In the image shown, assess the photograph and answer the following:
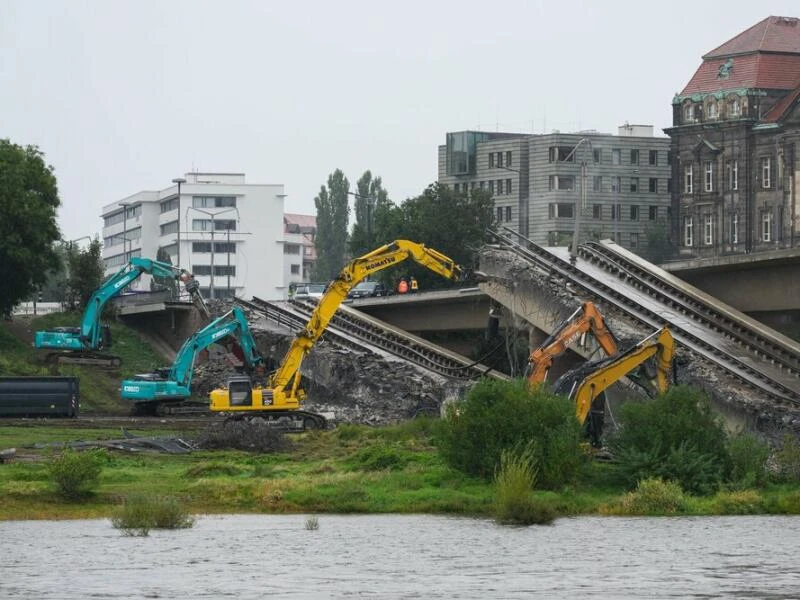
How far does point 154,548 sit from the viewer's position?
167ft

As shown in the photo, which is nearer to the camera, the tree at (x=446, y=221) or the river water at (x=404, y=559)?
the river water at (x=404, y=559)

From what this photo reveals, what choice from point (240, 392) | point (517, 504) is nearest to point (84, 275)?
point (240, 392)

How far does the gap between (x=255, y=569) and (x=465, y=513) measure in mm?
14315

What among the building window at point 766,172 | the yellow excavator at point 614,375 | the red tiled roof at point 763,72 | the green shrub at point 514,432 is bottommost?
the green shrub at point 514,432

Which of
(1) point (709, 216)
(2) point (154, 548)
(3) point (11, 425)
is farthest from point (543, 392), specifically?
(1) point (709, 216)

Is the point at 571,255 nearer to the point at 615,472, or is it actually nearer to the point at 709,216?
the point at 615,472

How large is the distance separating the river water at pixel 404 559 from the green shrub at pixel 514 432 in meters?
3.85

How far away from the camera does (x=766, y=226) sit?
182875 mm

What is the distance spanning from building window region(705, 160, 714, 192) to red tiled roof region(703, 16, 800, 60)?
1009 centimetres

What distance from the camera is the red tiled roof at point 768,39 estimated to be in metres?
185

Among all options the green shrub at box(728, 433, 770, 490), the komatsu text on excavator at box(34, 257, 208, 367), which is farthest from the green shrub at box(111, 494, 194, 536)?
the komatsu text on excavator at box(34, 257, 208, 367)

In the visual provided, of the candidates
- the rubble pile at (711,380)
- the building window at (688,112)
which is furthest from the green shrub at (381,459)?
the building window at (688,112)

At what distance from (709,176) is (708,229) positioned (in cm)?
528

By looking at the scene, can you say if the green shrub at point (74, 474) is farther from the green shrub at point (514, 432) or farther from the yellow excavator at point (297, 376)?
the yellow excavator at point (297, 376)
